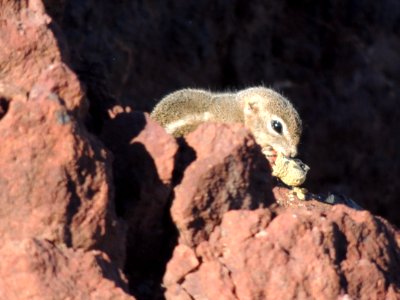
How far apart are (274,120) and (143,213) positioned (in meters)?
4.09

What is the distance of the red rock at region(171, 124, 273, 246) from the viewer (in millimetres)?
5324

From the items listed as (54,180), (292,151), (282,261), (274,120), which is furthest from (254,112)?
(54,180)

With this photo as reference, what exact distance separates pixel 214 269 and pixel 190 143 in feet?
2.20

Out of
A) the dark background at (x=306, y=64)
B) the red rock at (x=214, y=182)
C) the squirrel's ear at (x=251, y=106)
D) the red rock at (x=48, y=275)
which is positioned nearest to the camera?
the red rock at (x=48, y=275)

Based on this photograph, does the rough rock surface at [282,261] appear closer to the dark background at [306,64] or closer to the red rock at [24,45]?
the red rock at [24,45]

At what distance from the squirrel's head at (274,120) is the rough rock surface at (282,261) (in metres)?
3.81

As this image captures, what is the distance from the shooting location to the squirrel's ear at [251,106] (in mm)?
9430

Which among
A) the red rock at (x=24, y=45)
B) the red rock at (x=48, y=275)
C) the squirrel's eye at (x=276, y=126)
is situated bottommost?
the red rock at (x=48, y=275)

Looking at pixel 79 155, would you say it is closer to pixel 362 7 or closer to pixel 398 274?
pixel 398 274

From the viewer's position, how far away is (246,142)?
5410mm

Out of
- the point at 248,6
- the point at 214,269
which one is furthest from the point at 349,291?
the point at 248,6

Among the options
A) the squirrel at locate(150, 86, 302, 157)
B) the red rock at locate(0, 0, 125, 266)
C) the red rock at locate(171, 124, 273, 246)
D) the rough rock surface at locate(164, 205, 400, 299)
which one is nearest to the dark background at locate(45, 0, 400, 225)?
the squirrel at locate(150, 86, 302, 157)

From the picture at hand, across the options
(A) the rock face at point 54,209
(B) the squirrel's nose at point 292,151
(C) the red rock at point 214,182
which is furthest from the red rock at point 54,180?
(B) the squirrel's nose at point 292,151

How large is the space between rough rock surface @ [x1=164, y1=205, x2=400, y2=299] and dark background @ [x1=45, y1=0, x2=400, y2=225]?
770cm
